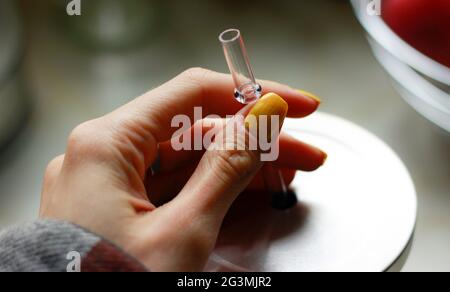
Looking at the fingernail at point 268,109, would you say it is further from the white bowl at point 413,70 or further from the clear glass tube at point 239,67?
the white bowl at point 413,70

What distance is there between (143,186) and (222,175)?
2.7 inches

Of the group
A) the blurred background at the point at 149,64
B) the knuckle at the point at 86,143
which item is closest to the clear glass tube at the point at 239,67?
the knuckle at the point at 86,143

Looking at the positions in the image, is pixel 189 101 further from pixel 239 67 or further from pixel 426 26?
pixel 426 26

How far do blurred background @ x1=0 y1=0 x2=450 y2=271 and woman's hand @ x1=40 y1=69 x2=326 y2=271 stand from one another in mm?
258

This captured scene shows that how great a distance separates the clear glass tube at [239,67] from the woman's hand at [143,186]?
43 mm

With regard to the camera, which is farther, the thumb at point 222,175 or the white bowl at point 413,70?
the white bowl at point 413,70

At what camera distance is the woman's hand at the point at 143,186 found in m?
0.44

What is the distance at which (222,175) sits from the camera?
1.51ft

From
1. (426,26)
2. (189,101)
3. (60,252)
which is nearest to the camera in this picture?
(60,252)

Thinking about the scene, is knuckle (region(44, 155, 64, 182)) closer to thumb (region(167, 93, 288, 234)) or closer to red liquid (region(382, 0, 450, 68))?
thumb (region(167, 93, 288, 234))

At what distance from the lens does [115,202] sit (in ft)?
1.48

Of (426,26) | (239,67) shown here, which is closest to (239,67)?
(239,67)

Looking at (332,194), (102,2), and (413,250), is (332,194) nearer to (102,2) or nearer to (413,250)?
(413,250)
